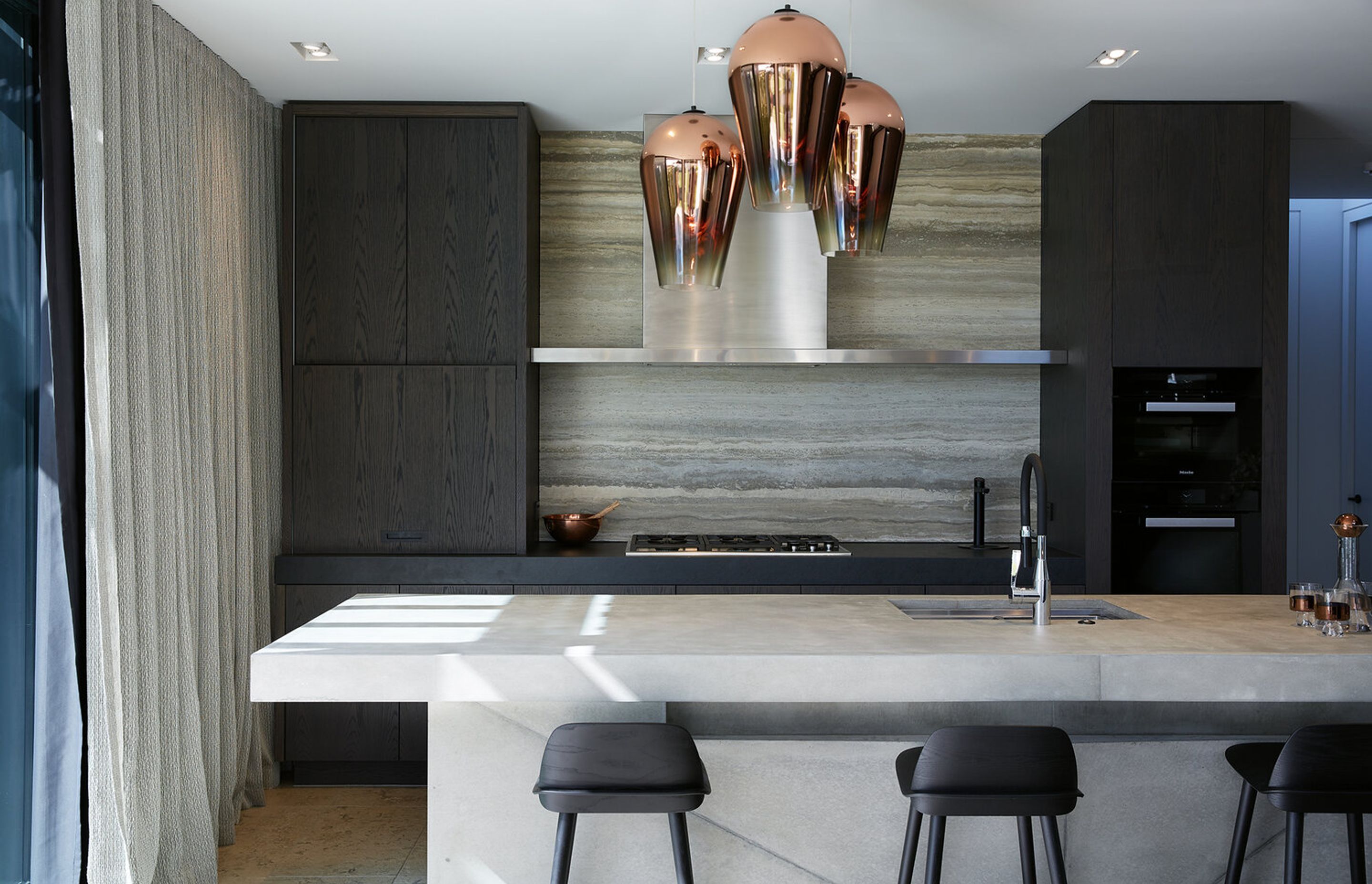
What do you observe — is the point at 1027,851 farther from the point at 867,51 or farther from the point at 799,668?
the point at 867,51

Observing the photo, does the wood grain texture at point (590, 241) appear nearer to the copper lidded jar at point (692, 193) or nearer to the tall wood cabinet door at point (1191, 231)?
the tall wood cabinet door at point (1191, 231)

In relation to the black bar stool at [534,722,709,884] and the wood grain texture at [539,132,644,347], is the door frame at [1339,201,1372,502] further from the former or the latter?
the black bar stool at [534,722,709,884]

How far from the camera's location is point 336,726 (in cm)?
397

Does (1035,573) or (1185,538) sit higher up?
(1035,573)

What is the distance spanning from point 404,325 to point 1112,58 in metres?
2.67

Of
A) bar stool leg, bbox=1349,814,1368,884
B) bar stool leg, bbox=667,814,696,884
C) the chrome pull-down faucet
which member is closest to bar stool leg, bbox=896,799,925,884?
bar stool leg, bbox=667,814,696,884

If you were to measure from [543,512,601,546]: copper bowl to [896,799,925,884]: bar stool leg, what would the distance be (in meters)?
2.34

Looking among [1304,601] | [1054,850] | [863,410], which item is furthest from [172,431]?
[1304,601]

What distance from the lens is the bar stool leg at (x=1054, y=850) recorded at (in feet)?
6.85

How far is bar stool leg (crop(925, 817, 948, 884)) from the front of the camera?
2074mm

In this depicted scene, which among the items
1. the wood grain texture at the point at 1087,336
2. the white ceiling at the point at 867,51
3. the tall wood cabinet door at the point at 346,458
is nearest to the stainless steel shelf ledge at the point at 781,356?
the wood grain texture at the point at 1087,336

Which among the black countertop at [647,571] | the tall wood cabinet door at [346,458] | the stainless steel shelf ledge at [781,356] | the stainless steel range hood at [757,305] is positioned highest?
the stainless steel range hood at [757,305]

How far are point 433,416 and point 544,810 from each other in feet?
6.67

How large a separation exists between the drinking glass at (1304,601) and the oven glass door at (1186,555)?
1.48 m
